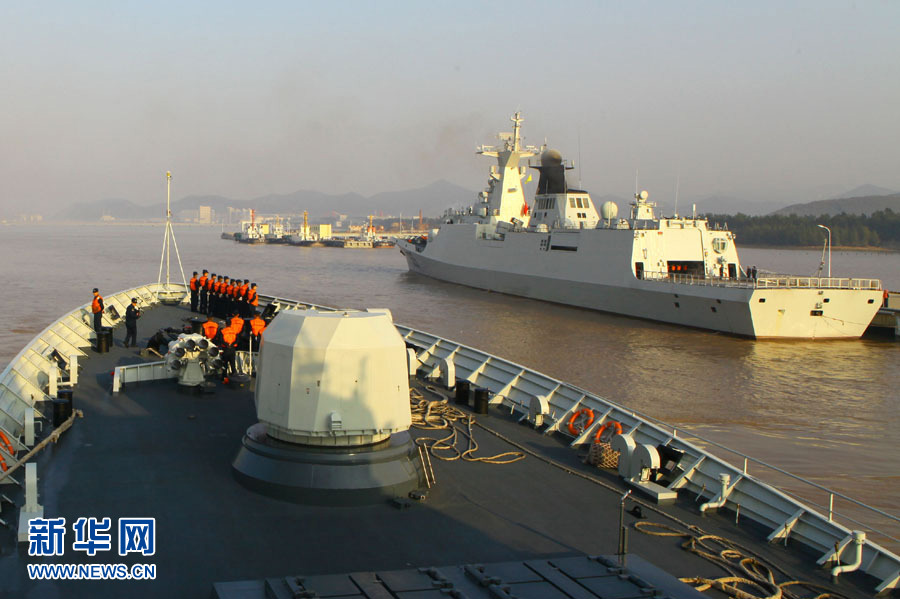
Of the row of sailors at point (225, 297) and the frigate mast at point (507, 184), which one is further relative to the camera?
the frigate mast at point (507, 184)

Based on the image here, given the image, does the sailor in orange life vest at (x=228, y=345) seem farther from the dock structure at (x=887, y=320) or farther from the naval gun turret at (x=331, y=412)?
the dock structure at (x=887, y=320)

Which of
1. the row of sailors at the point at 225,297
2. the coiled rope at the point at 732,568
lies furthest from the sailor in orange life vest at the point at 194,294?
the coiled rope at the point at 732,568

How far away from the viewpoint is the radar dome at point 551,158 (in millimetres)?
38128

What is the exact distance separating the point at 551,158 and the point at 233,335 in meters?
31.7

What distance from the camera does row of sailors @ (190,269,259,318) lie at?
536 inches

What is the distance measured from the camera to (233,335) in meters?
8.59

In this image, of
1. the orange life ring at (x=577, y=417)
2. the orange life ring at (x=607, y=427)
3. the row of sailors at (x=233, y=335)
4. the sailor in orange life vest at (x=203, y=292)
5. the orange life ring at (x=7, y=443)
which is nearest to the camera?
the orange life ring at (x=7, y=443)

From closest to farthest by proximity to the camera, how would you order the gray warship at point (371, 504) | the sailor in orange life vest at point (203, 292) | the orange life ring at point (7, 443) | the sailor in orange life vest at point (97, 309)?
the gray warship at point (371, 504)
the orange life ring at point (7, 443)
the sailor in orange life vest at point (97, 309)
the sailor in orange life vest at point (203, 292)

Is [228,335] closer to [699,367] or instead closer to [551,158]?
[699,367]

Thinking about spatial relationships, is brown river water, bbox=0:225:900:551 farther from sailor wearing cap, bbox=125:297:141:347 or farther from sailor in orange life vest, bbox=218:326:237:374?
sailor in orange life vest, bbox=218:326:237:374

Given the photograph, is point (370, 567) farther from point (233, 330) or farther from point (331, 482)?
point (233, 330)

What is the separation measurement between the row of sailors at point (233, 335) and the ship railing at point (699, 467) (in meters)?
2.35

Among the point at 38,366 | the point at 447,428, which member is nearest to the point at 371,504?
the point at 447,428

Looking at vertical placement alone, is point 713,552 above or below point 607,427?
below
